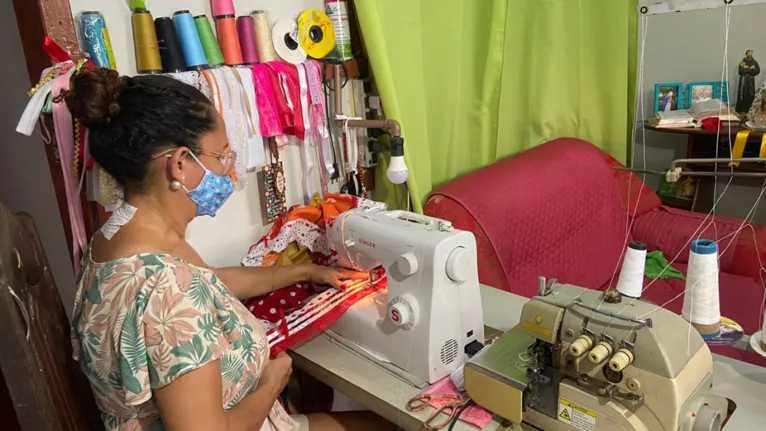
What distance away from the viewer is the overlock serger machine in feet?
2.96

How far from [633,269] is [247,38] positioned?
3.80ft

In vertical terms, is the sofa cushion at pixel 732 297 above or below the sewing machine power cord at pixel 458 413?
below

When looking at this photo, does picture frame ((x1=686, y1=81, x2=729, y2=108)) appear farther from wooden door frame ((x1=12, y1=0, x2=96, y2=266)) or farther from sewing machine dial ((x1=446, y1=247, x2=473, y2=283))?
wooden door frame ((x1=12, y1=0, x2=96, y2=266))

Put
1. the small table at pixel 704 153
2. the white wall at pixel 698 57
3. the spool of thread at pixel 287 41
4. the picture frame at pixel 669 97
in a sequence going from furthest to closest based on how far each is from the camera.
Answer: the picture frame at pixel 669 97 < the white wall at pixel 698 57 < the small table at pixel 704 153 < the spool of thread at pixel 287 41

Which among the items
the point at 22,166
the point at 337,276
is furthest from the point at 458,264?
the point at 22,166

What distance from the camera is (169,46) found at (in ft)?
4.59

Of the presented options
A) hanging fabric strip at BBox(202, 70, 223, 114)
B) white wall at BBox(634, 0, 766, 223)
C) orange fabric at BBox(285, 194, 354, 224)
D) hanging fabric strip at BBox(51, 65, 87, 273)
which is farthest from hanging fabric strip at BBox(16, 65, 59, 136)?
white wall at BBox(634, 0, 766, 223)

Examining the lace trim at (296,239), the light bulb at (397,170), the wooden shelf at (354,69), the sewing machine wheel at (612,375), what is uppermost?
the wooden shelf at (354,69)

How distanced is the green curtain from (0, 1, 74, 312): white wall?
0.91 metres

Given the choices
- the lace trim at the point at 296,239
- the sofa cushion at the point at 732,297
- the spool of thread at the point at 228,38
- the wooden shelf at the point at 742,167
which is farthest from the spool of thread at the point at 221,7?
the wooden shelf at the point at 742,167

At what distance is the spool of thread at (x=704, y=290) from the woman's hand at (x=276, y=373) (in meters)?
0.88

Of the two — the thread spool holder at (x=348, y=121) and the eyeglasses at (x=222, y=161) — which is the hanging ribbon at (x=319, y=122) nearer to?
the thread spool holder at (x=348, y=121)

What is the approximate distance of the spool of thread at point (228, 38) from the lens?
58.9 inches

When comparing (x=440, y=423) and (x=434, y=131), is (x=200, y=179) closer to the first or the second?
(x=440, y=423)
